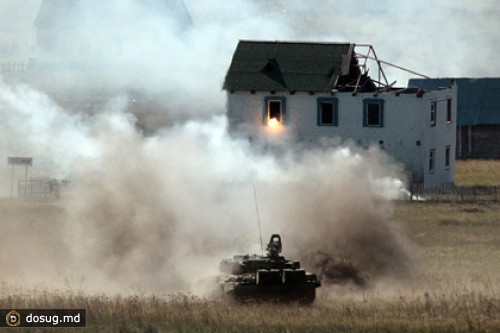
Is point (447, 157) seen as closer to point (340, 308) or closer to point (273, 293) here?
point (273, 293)

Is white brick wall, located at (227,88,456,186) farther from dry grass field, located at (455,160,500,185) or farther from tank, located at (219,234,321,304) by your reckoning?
tank, located at (219,234,321,304)

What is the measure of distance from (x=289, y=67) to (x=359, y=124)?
5037 mm

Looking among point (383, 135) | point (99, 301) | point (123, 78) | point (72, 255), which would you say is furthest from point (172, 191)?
point (123, 78)

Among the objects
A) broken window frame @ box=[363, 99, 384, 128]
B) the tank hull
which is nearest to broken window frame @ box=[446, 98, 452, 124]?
broken window frame @ box=[363, 99, 384, 128]

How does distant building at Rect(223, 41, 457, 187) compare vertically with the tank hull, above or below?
above

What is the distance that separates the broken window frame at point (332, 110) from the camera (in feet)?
236

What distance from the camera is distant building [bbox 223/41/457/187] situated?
71.2 m

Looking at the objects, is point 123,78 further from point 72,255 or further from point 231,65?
point 72,255

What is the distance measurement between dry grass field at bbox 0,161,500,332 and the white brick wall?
29732mm

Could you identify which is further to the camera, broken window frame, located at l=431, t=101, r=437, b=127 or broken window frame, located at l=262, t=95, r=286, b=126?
broken window frame, located at l=431, t=101, r=437, b=127

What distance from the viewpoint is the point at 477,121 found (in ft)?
350

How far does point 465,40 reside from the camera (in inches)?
5517

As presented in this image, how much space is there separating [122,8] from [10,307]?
56311 millimetres

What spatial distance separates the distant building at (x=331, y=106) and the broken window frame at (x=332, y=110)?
51mm
